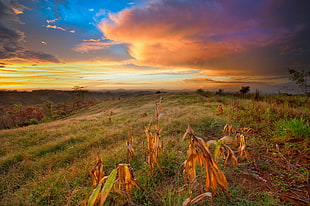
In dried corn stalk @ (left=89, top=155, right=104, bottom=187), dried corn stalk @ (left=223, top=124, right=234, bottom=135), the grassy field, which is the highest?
dried corn stalk @ (left=89, top=155, right=104, bottom=187)

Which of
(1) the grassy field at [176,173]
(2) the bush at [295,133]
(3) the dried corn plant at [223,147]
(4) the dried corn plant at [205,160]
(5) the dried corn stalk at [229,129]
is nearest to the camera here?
(4) the dried corn plant at [205,160]

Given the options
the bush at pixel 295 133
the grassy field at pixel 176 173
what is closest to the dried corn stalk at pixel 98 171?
the grassy field at pixel 176 173

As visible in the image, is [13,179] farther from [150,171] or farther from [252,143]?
[252,143]

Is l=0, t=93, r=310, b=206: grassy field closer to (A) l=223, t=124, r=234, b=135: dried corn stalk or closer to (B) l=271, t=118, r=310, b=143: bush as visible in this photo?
(B) l=271, t=118, r=310, b=143: bush

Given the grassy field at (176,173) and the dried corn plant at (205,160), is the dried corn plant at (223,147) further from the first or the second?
the grassy field at (176,173)

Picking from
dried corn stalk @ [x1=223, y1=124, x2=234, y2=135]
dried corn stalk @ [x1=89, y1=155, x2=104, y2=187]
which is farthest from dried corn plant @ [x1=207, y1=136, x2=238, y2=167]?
dried corn stalk @ [x1=223, y1=124, x2=234, y2=135]

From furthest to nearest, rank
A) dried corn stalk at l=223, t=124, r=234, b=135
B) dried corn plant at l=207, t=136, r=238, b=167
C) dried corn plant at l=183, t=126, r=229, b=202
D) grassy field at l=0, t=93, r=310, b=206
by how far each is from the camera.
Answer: dried corn stalk at l=223, t=124, r=234, b=135 → grassy field at l=0, t=93, r=310, b=206 → dried corn plant at l=207, t=136, r=238, b=167 → dried corn plant at l=183, t=126, r=229, b=202

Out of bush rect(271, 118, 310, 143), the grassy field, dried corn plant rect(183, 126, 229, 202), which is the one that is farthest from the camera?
bush rect(271, 118, 310, 143)

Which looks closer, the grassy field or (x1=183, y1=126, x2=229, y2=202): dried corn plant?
(x1=183, y1=126, x2=229, y2=202): dried corn plant

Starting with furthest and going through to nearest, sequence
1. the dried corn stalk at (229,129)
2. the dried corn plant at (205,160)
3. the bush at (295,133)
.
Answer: the dried corn stalk at (229,129) → the bush at (295,133) → the dried corn plant at (205,160)

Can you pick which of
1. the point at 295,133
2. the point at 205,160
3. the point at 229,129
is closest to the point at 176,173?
the point at 205,160

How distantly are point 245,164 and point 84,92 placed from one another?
53761 millimetres

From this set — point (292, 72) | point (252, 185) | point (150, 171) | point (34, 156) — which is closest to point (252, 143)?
point (252, 185)

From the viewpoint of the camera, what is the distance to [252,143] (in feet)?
12.9
